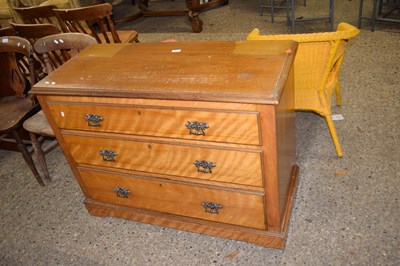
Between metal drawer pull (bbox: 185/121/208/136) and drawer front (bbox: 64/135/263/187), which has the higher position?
metal drawer pull (bbox: 185/121/208/136)

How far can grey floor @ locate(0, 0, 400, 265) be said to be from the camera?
6.07ft

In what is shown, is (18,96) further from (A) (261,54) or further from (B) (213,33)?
(B) (213,33)

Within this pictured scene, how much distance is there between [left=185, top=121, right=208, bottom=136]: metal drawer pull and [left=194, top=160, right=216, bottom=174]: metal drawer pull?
0.17 metres

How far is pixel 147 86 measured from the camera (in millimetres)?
1553

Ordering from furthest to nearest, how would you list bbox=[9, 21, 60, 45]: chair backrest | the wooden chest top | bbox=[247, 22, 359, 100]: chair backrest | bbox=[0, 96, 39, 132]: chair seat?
bbox=[9, 21, 60, 45]: chair backrest, bbox=[0, 96, 39, 132]: chair seat, bbox=[247, 22, 359, 100]: chair backrest, the wooden chest top

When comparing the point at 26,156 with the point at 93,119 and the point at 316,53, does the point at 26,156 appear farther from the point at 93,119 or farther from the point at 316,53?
the point at 316,53

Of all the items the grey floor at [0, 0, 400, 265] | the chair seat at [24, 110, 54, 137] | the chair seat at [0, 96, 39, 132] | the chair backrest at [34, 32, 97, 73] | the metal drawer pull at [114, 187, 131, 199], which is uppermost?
the chair backrest at [34, 32, 97, 73]

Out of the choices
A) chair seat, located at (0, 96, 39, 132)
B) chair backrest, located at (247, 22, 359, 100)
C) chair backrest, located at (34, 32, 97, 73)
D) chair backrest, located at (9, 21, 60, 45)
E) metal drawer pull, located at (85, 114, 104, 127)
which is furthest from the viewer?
chair backrest, located at (9, 21, 60, 45)

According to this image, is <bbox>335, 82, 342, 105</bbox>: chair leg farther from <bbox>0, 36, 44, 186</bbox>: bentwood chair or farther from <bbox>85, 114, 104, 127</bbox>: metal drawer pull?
<bbox>0, 36, 44, 186</bbox>: bentwood chair

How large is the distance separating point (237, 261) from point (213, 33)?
3415 millimetres

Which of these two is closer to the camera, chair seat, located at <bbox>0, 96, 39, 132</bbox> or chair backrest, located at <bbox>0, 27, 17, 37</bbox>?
chair seat, located at <bbox>0, 96, 39, 132</bbox>

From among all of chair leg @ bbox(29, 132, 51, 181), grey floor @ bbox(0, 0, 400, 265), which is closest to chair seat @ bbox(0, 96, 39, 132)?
chair leg @ bbox(29, 132, 51, 181)

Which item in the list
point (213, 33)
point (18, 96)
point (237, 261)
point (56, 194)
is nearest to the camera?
point (237, 261)

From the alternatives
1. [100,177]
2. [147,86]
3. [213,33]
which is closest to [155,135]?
[147,86]
